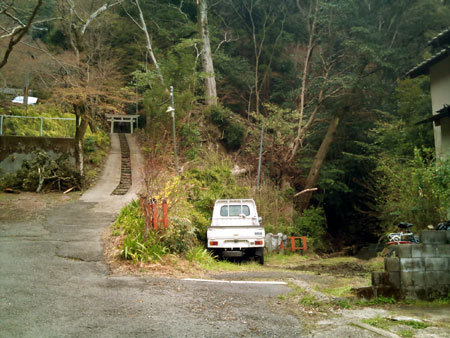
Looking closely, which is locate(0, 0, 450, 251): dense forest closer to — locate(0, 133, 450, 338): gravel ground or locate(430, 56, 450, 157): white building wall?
locate(430, 56, 450, 157): white building wall

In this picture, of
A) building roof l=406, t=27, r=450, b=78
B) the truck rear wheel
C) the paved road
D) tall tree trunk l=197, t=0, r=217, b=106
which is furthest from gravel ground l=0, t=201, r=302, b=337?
tall tree trunk l=197, t=0, r=217, b=106

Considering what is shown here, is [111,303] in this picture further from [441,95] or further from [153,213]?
[441,95]

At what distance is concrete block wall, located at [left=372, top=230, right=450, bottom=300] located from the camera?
7.81 metres

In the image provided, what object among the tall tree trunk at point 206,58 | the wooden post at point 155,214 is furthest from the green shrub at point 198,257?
the tall tree trunk at point 206,58

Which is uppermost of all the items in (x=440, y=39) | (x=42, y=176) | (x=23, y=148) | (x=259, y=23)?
(x=259, y=23)

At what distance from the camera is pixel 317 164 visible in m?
27.3

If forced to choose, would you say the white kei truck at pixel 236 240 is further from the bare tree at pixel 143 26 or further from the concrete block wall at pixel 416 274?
the bare tree at pixel 143 26

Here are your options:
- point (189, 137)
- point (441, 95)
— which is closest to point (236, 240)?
point (441, 95)

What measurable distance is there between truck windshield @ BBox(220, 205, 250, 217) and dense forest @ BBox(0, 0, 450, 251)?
5.83 m

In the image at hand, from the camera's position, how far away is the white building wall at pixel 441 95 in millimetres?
16438

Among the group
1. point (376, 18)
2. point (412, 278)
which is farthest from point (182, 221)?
point (376, 18)

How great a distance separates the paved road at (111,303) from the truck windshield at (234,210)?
563 cm

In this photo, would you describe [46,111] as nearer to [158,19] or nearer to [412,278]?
[158,19]

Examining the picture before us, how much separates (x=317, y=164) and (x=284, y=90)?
9771 millimetres
